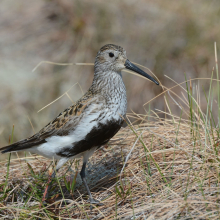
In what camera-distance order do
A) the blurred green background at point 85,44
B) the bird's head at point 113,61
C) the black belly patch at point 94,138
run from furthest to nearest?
the blurred green background at point 85,44
the bird's head at point 113,61
the black belly patch at point 94,138

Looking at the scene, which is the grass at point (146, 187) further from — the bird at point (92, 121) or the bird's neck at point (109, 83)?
the bird's neck at point (109, 83)

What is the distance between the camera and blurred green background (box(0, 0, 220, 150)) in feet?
21.7

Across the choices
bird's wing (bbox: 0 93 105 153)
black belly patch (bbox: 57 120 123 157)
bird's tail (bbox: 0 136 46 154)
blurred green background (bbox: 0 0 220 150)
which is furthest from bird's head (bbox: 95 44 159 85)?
blurred green background (bbox: 0 0 220 150)

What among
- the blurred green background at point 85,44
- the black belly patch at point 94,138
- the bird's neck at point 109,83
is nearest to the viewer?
the black belly patch at point 94,138

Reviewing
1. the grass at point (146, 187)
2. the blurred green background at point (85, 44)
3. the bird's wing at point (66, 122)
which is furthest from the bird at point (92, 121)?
the blurred green background at point (85, 44)

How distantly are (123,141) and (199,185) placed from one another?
5.18 ft

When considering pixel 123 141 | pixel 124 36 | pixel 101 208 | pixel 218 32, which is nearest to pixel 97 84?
pixel 123 141

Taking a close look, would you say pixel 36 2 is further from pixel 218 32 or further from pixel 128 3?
pixel 218 32

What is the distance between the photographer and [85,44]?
268 inches

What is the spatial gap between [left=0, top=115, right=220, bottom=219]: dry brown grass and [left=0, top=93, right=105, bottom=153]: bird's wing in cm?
39

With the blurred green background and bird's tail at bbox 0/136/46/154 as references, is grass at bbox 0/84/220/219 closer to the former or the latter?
bird's tail at bbox 0/136/46/154

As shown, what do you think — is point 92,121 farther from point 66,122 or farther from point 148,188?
point 148,188

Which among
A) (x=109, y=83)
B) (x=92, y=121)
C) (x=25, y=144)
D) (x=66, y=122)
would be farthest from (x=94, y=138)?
(x=25, y=144)

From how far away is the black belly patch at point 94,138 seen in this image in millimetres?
3148
